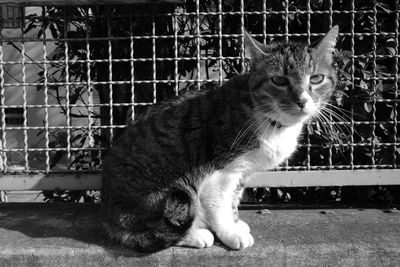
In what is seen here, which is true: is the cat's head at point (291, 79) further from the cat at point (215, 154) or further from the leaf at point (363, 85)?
the leaf at point (363, 85)

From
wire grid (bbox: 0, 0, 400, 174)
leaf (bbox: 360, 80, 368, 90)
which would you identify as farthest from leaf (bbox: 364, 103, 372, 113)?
leaf (bbox: 360, 80, 368, 90)

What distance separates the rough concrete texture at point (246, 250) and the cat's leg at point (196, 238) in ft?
0.12

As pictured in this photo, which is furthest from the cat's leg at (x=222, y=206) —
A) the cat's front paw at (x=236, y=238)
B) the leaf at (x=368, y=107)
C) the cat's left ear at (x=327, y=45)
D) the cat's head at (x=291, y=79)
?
the leaf at (x=368, y=107)

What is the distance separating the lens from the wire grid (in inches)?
140

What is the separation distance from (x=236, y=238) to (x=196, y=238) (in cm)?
24

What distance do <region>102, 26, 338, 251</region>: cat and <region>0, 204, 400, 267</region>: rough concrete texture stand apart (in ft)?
0.26

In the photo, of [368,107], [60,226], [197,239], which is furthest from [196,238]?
[368,107]

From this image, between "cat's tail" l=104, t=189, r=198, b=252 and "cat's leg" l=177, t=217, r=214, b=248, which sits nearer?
"cat's tail" l=104, t=189, r=198, b=252

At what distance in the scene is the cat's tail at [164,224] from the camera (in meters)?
2.89

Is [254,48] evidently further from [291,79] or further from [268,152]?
[268,152]

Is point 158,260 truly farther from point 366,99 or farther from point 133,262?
point 366,99

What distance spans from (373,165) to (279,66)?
1147mm

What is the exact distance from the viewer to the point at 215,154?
3.01 m

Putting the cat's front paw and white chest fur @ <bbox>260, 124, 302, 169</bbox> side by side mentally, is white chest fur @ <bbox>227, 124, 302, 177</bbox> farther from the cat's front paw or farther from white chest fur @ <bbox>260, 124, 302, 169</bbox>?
the cat's front paw
